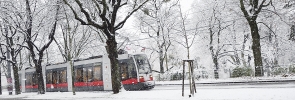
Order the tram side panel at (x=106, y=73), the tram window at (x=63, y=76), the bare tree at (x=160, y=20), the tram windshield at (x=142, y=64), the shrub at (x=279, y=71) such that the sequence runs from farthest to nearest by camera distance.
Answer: the bare tree at (x=160, y=20) < the tram window at (x=63, y=76) < the shrub at (x=279, y=71) < the tram side panel at (x=106, y=73) < the tram windshield at (x=142, y=64)

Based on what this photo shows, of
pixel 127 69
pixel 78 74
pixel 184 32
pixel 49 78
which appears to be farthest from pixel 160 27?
pixel 127 69

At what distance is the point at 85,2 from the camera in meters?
22.0

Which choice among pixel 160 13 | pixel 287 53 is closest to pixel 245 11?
pixel 160 13

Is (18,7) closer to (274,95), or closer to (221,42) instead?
(274,95)

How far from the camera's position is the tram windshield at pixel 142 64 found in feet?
67.9

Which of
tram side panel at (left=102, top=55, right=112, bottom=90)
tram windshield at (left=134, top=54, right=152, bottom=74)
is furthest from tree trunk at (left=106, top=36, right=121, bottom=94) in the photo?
tram side panel at (left=102, top=55, right=112, bottom=90)

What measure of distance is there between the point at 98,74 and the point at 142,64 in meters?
4.18

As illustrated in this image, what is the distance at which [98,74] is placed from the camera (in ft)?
76.0

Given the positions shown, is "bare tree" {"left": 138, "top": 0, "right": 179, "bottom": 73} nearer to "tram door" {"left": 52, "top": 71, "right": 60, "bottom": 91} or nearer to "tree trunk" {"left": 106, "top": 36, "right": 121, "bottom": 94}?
"tram door" {"left": 52, "top": 71, "right": 60, "bottom": 91}

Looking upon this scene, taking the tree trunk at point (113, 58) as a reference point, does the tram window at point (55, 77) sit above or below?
below

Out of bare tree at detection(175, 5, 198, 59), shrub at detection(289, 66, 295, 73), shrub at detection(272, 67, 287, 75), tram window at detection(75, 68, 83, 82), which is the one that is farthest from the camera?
bare tree at detection(175, 5, 198, 59)

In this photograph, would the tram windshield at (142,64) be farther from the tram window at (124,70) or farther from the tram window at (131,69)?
the tram window at (124,70)

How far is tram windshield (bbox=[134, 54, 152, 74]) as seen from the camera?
20.7 meters

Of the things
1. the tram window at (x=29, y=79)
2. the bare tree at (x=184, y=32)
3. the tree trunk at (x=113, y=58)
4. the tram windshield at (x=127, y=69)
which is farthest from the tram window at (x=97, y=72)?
the tram window at (x=29, y=79)
